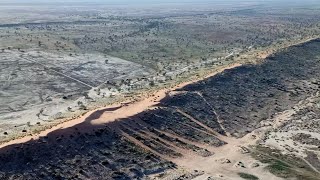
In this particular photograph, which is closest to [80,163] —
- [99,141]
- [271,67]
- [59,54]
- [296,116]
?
[99,141]

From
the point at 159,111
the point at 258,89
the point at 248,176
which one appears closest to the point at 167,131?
the point at 159,111

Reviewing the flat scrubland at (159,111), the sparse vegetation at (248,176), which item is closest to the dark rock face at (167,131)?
the flat scrubland at (159,111)

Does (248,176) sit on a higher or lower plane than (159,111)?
lower

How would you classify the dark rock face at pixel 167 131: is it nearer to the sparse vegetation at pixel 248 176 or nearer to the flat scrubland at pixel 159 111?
the flat scrubland at pixel 159 111

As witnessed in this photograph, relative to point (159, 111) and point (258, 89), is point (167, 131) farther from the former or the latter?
point (258, 89)

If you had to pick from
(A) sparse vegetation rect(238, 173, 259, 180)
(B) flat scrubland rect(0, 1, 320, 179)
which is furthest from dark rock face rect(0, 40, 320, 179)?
(A) sparse vegetation rect(238, 173, 259, 180)

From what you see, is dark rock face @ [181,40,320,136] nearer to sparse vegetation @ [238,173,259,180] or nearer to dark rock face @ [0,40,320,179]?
dark rock face @ [0,40,320,179]
